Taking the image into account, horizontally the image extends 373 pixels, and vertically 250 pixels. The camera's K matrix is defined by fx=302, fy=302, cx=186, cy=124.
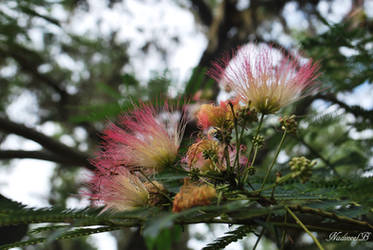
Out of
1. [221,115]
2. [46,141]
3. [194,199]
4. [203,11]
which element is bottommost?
[194,199]

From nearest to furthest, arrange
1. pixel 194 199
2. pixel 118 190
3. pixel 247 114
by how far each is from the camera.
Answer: pixel 194 199, pixel 247 114, pixel 118 190

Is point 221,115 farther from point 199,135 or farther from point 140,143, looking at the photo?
point 140,143

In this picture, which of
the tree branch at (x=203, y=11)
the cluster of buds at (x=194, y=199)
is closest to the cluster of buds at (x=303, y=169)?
the cluster of buds at (x=194, y=199)

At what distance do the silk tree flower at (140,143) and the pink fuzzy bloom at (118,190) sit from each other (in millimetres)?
58

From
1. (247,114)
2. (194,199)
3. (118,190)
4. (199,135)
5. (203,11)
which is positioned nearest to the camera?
(194,199)

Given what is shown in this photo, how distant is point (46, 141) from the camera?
2686 millimetres

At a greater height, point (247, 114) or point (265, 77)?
point (265, 77)

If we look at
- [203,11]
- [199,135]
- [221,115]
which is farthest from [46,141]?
[203,11]

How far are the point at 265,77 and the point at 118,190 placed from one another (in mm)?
798

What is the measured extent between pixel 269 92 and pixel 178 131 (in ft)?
1.46

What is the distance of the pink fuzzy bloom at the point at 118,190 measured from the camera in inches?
50.2

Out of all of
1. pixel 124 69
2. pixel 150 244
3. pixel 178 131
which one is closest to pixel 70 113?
pixel 124 69

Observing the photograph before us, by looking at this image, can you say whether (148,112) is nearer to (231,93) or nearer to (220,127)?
(220,127)

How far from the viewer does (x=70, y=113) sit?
244 inches
